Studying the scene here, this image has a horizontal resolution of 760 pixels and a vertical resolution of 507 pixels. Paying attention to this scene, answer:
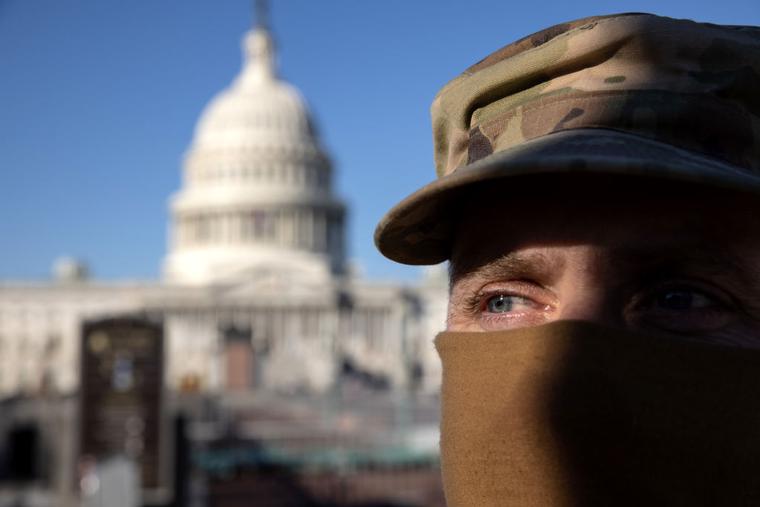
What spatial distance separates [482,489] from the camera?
176 centimetres

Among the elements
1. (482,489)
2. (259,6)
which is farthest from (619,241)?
(259,6)

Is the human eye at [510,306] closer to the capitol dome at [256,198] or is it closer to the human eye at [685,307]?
the human eye at [685,307]

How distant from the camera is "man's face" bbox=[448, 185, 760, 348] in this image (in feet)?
5.65

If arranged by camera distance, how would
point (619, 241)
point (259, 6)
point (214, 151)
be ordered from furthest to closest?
point (259, 6) < point (214, 151) < point (619, 241)

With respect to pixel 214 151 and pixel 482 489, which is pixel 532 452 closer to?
pixel 482 489

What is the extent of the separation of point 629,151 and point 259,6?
344 ft

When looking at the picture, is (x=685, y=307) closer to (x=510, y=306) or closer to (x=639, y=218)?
(x=639, y=218)

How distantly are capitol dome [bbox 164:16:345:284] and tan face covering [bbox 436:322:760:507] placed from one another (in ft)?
289

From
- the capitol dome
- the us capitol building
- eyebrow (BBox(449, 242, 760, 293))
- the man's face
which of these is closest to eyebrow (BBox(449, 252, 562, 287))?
the man's face

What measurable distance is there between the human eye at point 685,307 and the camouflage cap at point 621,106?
18 centimetres

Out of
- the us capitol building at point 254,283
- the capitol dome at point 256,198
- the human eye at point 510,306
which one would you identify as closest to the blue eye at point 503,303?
the human eye at point 510,306

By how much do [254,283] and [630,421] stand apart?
84.7 metres

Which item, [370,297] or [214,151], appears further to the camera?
[214,151]

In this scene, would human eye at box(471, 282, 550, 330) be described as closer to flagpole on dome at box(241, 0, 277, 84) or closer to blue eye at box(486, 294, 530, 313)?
blue eye at box(486, 294, 530, 313)
